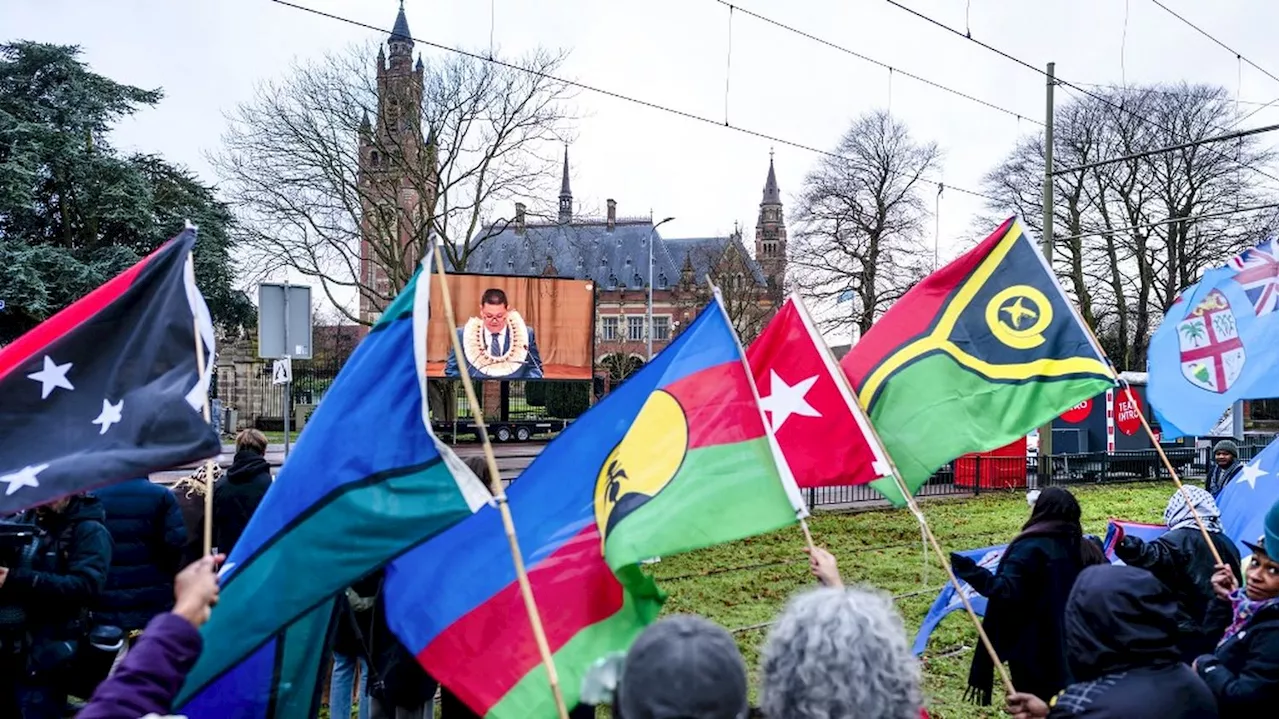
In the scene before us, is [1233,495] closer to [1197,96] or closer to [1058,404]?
[1058,404]

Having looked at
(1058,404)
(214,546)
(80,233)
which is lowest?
(214,546)

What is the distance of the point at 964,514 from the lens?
1636 cm

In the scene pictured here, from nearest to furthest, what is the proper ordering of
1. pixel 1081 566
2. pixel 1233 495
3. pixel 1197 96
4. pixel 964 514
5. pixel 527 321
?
pixel 1081 566 < pixel 1233 495 < pixel 964 514 < pixel 527 321 < pixel 1197 96

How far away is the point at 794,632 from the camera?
207 cm

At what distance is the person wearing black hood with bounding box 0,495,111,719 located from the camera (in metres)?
3.88

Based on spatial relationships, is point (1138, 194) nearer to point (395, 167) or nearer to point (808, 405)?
point (395, 167)

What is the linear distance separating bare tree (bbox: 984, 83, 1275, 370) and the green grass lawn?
22925mm

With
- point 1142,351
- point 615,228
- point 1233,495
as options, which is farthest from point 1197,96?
point 615,228

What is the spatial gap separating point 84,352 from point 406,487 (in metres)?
1.36

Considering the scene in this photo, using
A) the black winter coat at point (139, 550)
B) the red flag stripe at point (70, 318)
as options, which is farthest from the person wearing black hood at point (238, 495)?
the red flag stripe at point (70, 318)

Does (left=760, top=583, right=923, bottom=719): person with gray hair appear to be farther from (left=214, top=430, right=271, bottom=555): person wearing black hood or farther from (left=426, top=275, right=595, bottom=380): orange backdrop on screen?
(left=426, top=275, right=595, bottom=380): orange backdrop on screen

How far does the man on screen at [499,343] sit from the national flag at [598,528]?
26.3 metres

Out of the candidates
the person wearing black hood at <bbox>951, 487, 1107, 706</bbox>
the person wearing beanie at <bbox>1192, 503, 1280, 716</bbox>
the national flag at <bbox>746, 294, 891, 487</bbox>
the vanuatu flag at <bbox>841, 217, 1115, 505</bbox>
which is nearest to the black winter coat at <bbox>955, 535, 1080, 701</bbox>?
the person wearing black hood at <bbox>951, 487, 1107, 706</bbox>

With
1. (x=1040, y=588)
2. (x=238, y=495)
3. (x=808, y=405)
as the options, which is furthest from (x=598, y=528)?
(x=238, y=495)
